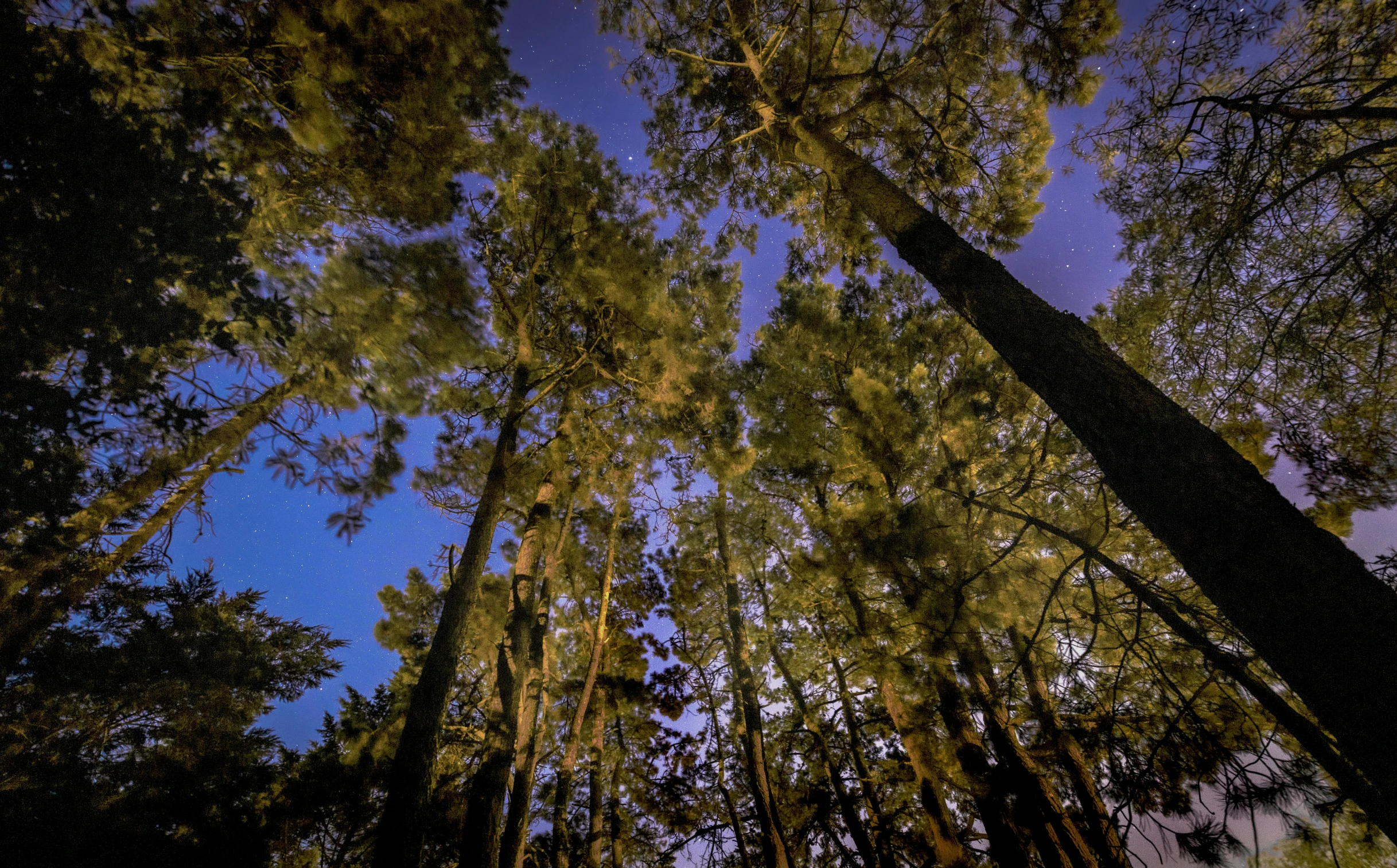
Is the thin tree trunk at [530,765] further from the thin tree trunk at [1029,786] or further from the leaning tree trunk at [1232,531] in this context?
the leaning tree trunk at [1232,531]

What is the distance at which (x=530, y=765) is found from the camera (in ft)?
19.0

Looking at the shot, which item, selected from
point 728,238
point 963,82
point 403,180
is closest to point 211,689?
point 403,180

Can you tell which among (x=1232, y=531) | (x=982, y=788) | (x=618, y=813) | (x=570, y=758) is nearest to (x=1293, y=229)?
(x=1232, y=531)

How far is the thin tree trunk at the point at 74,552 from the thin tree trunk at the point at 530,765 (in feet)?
12.0

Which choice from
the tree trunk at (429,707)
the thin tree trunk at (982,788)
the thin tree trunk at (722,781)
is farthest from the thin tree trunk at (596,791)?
the thin tree trunk at (982,788)

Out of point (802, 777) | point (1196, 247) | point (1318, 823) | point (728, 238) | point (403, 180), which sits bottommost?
point (1318, 823)

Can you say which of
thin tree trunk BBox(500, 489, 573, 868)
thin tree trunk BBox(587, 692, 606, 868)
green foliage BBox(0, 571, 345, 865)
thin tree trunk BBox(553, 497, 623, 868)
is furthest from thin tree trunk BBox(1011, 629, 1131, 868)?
green foliage BBox(0, 571, 345, 865)

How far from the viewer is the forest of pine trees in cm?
251

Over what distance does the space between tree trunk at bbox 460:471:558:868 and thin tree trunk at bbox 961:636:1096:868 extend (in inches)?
165

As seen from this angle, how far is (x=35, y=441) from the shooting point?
10.8 feet

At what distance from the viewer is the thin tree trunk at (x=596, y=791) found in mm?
6844

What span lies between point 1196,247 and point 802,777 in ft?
28.7

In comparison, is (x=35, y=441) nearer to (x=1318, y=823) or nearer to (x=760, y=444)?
(x=760, y=444)

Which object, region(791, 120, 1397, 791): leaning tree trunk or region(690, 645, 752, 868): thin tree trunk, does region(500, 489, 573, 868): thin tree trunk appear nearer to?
region(690, 645, 752, 868): thin tree trunk
